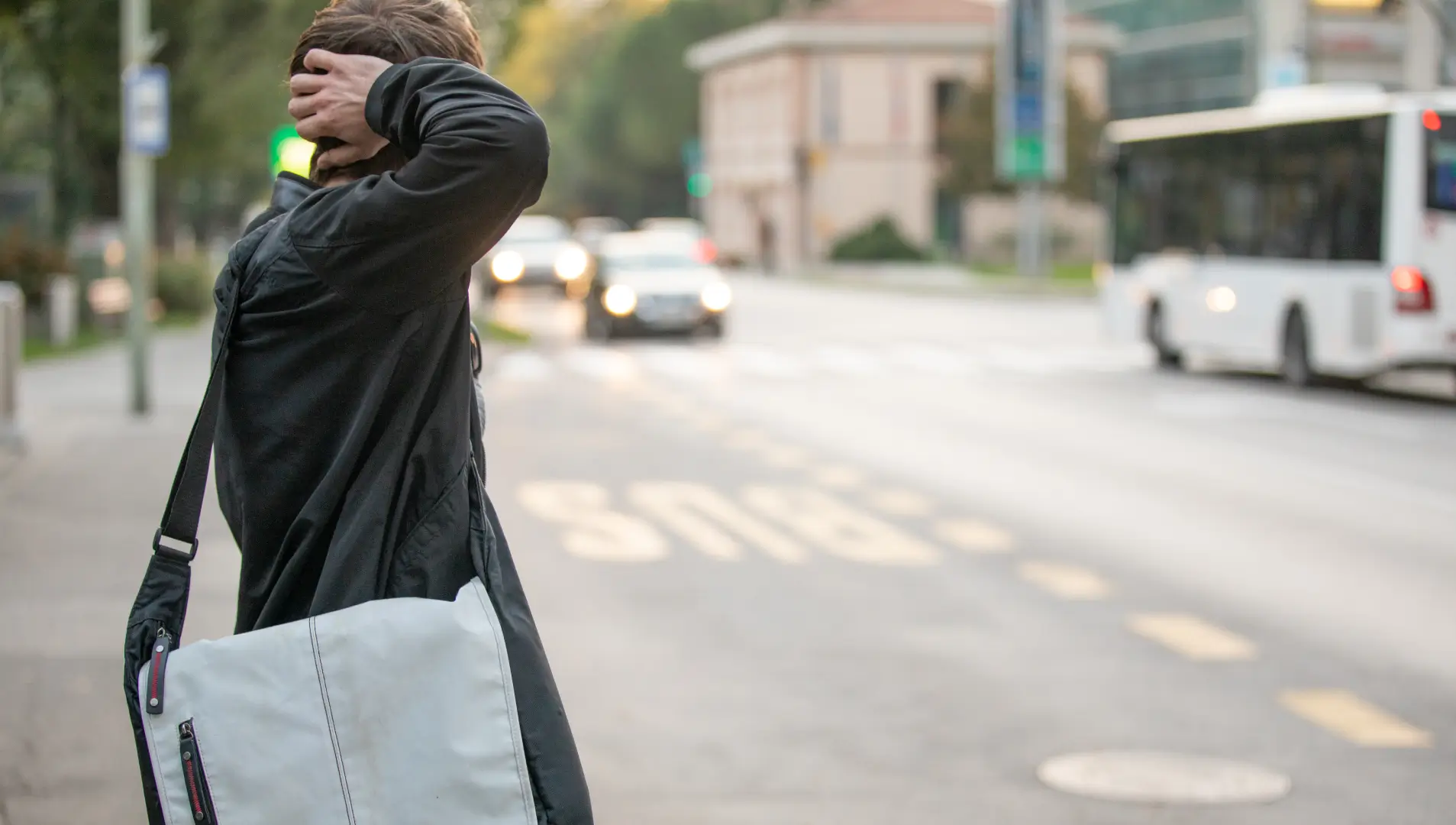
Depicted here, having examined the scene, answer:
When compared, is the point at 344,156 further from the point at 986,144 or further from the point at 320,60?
the point at 986,144

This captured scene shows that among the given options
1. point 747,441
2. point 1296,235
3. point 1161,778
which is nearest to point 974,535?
point 1161,778

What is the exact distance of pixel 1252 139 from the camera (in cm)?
2297

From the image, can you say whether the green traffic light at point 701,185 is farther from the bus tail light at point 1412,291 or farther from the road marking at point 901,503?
the road marking at point 901,503

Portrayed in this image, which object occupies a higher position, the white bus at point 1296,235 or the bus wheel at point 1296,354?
the white bus at point 1296,235

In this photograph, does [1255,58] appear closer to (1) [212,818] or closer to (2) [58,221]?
(2) [58,221]

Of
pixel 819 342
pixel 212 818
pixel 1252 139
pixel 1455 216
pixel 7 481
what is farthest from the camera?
pixel 819 342

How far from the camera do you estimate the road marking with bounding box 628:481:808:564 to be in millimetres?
10547

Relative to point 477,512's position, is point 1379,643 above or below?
below

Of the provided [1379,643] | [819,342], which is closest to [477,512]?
[1379,643]

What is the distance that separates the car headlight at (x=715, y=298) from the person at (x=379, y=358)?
26.9 meters

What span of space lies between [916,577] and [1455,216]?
1120 centimetres

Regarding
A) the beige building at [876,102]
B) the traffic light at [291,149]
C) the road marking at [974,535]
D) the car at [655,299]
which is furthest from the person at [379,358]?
the beige building at [876,102]

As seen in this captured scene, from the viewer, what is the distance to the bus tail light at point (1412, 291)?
1912 cm

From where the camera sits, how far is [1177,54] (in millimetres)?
76250
